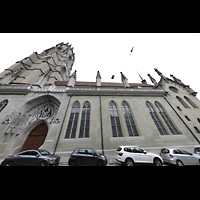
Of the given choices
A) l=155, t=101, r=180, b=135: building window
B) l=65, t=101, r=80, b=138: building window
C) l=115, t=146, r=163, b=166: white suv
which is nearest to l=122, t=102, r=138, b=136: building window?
l=115, t=146, r=163, b=166: white suv

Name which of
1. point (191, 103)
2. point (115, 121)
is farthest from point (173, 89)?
point (115, 121)

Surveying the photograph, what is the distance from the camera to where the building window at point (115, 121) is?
364 inches

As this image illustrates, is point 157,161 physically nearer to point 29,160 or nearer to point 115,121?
point 115,121

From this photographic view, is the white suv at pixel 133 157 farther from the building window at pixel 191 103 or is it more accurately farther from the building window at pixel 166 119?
the building window at pixel 191 103

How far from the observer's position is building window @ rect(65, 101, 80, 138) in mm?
8950

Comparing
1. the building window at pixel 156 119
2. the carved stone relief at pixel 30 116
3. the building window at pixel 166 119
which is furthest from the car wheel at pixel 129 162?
the building window at pixel 166 119

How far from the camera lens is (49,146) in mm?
7719

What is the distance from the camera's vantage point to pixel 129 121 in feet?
33.6

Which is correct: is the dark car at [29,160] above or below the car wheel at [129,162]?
above

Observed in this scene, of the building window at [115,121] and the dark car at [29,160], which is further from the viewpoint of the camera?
the building window at [115,121]

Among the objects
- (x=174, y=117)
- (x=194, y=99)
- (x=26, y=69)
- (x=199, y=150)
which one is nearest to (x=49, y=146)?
(x=199, y=150)

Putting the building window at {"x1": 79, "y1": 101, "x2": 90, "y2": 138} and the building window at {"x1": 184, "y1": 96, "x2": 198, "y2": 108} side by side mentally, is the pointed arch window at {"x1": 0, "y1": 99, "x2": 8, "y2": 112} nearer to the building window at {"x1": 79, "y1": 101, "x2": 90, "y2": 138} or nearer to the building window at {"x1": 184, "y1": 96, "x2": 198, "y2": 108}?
the building window at {"x1": 79, "y1": 101, "x2": 90, "y2": 138}

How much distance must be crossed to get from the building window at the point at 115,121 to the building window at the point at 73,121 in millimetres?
4460

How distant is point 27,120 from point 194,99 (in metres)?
24.9
